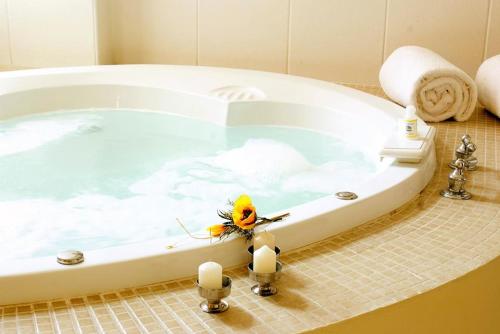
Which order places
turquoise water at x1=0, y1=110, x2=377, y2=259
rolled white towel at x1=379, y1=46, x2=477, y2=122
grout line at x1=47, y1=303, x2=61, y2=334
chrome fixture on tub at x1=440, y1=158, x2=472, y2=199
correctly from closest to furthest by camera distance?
grout line at x1=47, y1=303, x2=61, y2=334, chrome fixture on tub at x1=440, y1=158, x2=472, y2=199, turquoise water at x1=0, y1=110, x2=377, y2=259, rolled white towel at x1=379, y1=46, x2=477, y2=122

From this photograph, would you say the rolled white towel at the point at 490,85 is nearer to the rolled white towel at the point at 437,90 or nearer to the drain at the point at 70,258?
the rolled white towel at the point at 437,90

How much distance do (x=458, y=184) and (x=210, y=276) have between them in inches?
38.1

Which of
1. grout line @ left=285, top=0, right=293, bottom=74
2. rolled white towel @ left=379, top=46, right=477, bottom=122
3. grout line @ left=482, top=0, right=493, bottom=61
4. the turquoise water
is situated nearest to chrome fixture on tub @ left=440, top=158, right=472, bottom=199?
the turquoise water

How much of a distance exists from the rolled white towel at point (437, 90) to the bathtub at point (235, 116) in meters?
0.10

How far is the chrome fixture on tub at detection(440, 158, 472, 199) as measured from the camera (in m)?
1.96

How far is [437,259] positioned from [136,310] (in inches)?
26.7

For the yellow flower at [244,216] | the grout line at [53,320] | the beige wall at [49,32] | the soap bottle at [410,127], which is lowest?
the grout line at [53,320]

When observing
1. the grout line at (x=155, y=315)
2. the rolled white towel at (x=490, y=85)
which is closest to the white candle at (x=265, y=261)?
the grout line at (x=155, y=315)

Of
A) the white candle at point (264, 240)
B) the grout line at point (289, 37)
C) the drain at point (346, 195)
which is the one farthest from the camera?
the grout line at point (289, 37)

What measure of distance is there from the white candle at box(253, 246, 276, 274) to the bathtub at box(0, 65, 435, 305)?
0.11 m

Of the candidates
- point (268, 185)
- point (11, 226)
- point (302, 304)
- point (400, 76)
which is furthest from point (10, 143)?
point (302, 304)

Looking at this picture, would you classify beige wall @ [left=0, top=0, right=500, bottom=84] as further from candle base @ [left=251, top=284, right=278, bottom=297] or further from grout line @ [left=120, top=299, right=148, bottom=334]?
grout line @ [left=120, top=299, right=148, bottom=334]

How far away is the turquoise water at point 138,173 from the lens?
208cm

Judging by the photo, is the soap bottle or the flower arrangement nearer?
the flower arrangement
